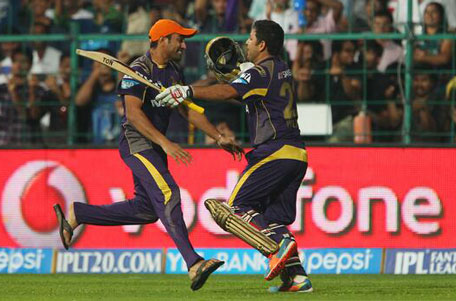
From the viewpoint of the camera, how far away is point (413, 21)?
44.1 feet

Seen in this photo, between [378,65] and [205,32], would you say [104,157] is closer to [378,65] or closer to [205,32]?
[205,32]

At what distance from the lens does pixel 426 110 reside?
13.0 metres

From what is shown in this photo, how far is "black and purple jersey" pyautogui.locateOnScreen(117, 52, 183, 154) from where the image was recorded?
9.27 metres

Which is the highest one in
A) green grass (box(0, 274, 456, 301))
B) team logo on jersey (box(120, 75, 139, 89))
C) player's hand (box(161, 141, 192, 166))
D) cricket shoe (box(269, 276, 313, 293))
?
team logo on jersey (box(120, 75, 139, 89))

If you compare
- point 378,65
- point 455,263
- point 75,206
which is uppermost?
point 378,65

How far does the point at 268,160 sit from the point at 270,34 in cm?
99

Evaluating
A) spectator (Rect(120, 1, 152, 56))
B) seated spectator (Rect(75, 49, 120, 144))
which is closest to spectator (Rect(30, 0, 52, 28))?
spectator (Rect(120, 1, 152, 56))

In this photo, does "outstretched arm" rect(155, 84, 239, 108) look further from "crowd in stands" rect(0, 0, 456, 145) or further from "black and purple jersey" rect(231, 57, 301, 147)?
"crowd in stands" rect(0, 0, 456, 145)

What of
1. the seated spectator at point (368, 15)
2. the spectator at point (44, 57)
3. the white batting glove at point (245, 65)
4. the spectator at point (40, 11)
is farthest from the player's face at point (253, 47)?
the spectator at point (40, 11)

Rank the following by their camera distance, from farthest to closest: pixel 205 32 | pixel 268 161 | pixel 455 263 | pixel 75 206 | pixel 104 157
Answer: pixel 205 32, pixel 104 157, pixel 455 263, pixel 75 206, pixel 268 161

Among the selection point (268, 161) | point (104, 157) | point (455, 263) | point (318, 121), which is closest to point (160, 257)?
point (104, 157)

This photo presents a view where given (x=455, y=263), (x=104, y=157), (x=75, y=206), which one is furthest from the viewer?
(x=104, y=157)

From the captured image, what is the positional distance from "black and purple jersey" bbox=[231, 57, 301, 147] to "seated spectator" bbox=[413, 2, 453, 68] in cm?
450

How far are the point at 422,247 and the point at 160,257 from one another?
2.91 m
